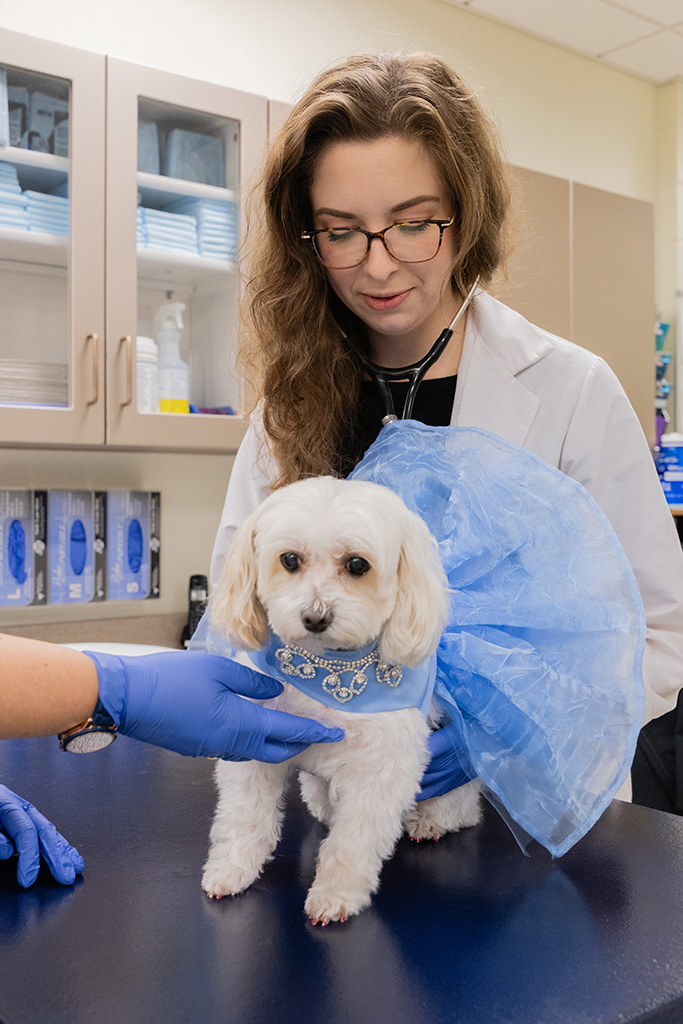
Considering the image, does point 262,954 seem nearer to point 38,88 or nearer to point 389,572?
point 389,572

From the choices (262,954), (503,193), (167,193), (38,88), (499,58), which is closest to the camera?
(262,954)

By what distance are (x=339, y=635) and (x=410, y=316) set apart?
0.60 meters

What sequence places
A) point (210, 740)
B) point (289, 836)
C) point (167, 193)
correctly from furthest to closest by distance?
point (167, 193)
point (289, 836)
point (210, 740)

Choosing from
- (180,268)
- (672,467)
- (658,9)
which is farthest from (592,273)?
(180,268)

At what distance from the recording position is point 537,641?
0.88 m

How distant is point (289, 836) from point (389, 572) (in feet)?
1.10

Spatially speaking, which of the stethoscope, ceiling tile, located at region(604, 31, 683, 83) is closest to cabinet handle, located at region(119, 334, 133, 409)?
the stethoscope

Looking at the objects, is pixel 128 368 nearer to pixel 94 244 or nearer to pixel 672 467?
pixel 94 244

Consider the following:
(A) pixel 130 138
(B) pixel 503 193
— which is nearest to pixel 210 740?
(B) pixel 503 193

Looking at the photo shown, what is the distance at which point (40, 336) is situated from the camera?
6.78ft

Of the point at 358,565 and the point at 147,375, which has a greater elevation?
the point at 147,375

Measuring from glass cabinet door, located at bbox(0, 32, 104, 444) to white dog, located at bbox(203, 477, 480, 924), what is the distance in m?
1.32

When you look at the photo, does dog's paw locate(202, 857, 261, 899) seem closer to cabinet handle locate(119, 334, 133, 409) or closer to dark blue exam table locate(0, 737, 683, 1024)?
dark blue exam table locate(0, 737, 683, 1024)

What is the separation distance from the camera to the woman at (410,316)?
114 cm
